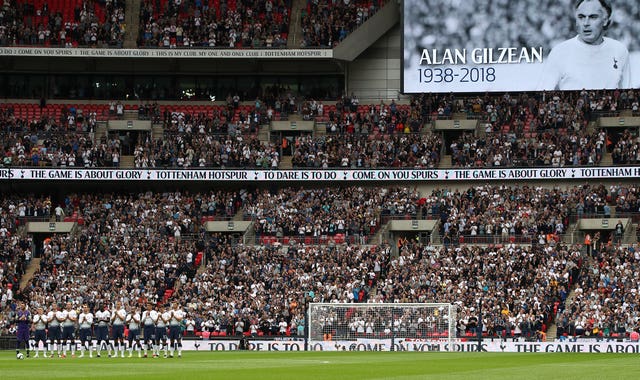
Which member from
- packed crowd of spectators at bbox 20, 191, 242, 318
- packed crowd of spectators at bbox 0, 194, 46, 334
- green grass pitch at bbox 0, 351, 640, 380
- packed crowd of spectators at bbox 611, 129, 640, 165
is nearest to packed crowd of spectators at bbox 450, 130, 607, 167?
packed crowd of spectators at bbox 611, 129, 640, 165

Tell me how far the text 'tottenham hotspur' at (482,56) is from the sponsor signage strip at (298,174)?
563 centimetres

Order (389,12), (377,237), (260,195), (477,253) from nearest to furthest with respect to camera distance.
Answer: (477,253) < (377,237) < (260,195) < (389,12)

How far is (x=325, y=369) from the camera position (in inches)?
1080

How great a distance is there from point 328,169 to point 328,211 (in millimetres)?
2557

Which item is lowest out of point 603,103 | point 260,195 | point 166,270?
point 166,270

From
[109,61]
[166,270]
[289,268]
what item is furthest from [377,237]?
[109,61]

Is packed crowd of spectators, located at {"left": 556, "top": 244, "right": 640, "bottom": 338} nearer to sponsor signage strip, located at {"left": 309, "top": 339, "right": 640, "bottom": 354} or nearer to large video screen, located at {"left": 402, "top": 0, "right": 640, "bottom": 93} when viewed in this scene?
sponsor signage strip, located at {"left": 309, "top": 339, "right": 640, "bottom": 354}

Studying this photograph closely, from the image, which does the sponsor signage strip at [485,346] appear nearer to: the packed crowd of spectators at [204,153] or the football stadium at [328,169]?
the football stadium at [328,169]

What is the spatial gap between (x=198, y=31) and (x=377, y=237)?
1503 centimetres

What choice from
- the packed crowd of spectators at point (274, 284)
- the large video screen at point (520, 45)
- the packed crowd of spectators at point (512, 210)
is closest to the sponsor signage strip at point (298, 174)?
the packed crowd of spectators at point (512, 210)

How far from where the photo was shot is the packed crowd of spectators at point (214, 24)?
201 feet

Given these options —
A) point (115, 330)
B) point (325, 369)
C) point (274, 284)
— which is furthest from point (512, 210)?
Result: point (325, 369)

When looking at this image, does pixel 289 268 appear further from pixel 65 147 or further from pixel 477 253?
pixel 65 147

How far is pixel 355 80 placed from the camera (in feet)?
211
